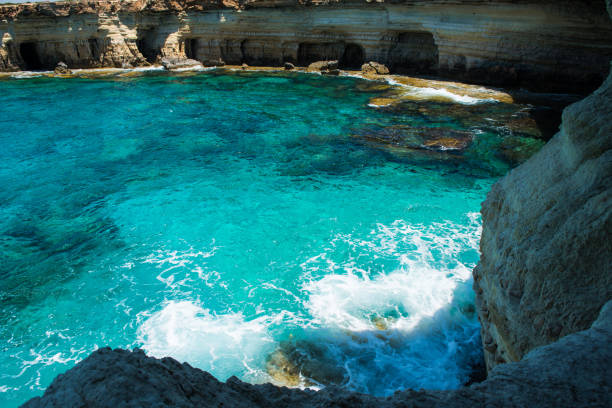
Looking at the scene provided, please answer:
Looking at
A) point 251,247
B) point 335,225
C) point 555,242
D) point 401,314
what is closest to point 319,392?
point 555,242

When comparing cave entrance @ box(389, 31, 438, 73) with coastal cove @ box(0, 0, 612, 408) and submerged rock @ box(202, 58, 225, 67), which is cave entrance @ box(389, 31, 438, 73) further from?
submerged rock @ box(202, 58, 225, 67)

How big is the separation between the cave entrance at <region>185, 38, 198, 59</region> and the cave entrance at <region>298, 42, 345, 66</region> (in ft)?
31.6

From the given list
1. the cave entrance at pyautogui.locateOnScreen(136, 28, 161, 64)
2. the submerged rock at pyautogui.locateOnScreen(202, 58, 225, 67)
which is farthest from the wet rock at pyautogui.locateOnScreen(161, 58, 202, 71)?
the cave entrance at pyautogui.locateOnScreen(136, 28, 161, 64)

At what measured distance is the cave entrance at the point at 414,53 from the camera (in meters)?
27.7

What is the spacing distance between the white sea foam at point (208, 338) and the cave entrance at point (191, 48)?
105 feet

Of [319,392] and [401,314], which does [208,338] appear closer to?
[401,314]

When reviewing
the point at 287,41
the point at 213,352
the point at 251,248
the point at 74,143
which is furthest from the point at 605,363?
the point at 287,41

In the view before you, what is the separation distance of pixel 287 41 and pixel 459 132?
19571 millimetres

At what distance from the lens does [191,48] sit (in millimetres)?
35750

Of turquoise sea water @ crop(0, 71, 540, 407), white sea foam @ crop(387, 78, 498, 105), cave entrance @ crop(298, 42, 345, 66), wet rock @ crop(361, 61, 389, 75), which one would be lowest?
turquoise sea water @ crop(0, 71, 540, 407)

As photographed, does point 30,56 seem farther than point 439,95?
Yes

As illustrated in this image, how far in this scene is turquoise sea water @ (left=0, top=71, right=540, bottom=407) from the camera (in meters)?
7.37

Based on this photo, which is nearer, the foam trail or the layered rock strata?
the foam trail

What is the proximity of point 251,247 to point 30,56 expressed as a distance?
1453 inches
